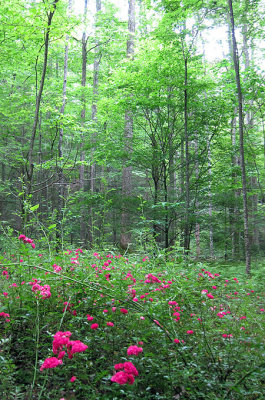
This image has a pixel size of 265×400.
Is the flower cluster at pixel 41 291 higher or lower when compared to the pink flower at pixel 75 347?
higher

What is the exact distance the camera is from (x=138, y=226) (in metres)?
7.60

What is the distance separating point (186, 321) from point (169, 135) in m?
5.60

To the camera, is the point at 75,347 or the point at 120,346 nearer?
the point at 75,347

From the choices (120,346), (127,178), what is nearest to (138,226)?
(127,178)

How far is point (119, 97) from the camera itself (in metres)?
6.97

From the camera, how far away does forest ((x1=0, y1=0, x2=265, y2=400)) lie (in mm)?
1770

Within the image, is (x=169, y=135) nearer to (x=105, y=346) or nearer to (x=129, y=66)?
(x=129, y=66)

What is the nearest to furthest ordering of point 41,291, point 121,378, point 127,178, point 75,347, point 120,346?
1. point 121,378
2. point 75,347
3. point 41,291
4. point 120,346
5. point 127,178

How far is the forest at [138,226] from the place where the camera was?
177cm

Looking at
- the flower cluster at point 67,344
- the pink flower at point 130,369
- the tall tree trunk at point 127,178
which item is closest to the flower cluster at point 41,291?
the flower cluster at point 67,344

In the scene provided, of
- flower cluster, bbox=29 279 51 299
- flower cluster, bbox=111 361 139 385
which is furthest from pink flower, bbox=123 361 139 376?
flower cluster, bbox=29 279 51 299

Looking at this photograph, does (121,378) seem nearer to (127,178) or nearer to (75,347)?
(75,347)

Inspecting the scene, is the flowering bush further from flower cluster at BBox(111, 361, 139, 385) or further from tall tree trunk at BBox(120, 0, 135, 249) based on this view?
tall tree trunk at BBox(120, 0, 135, 249)

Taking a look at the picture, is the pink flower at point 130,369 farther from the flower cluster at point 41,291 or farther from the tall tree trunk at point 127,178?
the tall tree trunk at point 127,178
